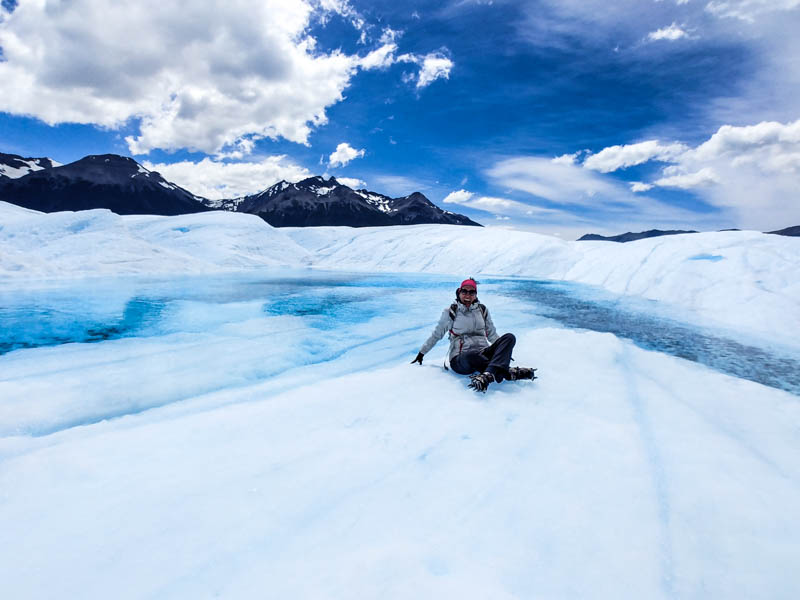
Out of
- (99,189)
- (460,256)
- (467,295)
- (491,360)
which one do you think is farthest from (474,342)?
(99,189)

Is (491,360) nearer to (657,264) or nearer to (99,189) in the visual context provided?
(657,264)

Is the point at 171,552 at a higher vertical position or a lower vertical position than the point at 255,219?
lower

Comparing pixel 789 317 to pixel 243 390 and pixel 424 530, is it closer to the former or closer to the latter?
pixel 424 530

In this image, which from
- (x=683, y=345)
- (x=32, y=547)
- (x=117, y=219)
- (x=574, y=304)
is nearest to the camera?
(x=32, y=547)

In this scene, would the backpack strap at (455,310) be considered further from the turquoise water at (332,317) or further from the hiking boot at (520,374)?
the turquoise water at (332,317)

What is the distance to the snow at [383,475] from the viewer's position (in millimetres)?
1644

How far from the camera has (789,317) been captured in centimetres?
848

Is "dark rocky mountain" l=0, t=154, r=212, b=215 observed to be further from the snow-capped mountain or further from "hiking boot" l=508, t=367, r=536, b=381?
"hiking boot" l=508, t=367, r=536, b=381

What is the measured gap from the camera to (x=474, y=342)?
425 centimetres

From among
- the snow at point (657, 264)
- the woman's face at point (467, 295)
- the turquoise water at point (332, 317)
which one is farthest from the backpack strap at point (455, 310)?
the snow at point (657, 264)

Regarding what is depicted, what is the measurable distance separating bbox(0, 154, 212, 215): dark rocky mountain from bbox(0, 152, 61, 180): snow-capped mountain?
5567 mm

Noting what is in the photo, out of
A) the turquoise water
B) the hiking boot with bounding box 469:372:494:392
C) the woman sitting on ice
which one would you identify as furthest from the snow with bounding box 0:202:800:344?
the hiking boot with bounding box 469:372:494:392

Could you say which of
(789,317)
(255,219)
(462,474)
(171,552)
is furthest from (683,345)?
(255,219)

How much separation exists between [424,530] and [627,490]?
1.33 meters
